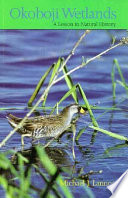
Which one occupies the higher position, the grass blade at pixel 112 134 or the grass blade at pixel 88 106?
the grass blade at pixel 88 106

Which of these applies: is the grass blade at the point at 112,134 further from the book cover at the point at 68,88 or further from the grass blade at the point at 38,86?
the grass blade at the point at 38,86

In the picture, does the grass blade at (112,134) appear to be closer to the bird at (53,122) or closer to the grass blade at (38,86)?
the bird at (53,122)

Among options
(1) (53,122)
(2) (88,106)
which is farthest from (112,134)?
(1) (53,122)

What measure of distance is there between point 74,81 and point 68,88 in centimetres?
5

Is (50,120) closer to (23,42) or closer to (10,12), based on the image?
(23,42)

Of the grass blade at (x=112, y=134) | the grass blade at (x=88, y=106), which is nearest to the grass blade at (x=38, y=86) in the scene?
the grass blade at (x=88, y=106)

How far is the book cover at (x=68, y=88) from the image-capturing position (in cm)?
252

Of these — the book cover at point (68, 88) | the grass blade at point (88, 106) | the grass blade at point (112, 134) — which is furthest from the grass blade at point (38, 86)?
the grass blade at point (112, 134)

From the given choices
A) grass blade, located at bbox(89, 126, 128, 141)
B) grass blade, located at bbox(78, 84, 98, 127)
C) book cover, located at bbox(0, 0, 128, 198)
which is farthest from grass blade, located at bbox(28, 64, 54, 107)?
grass blade, located at bbox(89, 126, 128, 141)

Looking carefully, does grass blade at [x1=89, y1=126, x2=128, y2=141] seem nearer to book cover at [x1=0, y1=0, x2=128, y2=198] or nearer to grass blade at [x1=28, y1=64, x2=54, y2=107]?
book cover at [x1=0, y1=0, x2=128, y2=198]

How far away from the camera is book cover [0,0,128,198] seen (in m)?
2.52

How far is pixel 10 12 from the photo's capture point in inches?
98.9

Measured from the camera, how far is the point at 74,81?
2.64 metres

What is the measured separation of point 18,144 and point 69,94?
371mm
